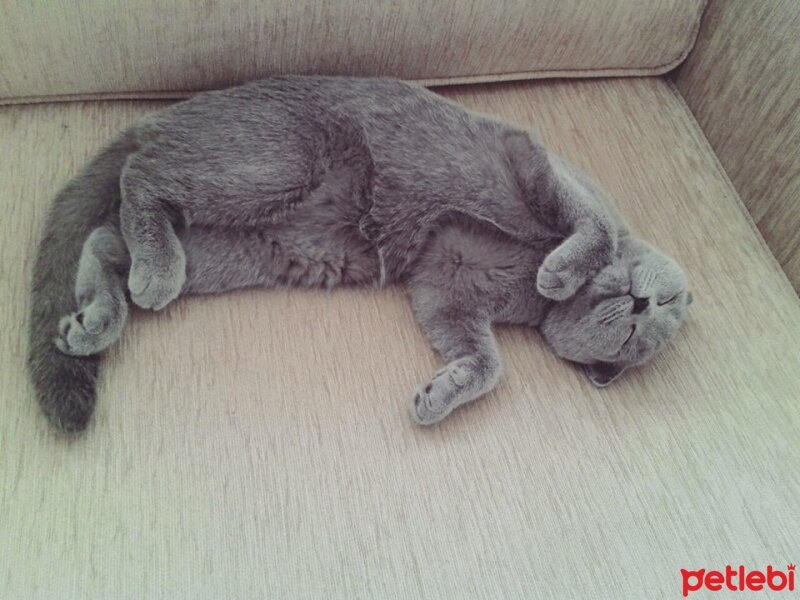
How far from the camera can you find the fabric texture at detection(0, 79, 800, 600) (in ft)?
3.15

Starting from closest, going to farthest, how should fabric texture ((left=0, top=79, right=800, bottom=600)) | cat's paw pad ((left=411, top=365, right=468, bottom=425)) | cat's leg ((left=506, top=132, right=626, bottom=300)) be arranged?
fabric texture ((left=0, top=79, right=800, bottom=600)), cat's paw pad ((left=411, top=365, right=468, bottom=425)), cat's leg ((left=506, top=132, right=626, bottom=300))

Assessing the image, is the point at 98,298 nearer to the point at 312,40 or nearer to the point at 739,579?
the point at 312,40

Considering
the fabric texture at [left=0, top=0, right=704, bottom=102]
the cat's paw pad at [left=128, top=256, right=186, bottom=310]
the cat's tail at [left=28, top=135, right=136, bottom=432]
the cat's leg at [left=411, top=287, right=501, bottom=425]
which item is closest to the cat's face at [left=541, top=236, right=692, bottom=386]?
the cat's leg at [left=411, top=287, right=501, bottom=425]

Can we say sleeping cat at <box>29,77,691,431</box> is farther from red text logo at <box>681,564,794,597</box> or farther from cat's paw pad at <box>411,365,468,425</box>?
red text logo at <box>681,564,794,597</box>

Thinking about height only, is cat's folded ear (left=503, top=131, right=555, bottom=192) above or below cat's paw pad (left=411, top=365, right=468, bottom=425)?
above

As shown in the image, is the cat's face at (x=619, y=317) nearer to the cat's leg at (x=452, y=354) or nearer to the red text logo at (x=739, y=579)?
the cat's leg at (x=452, y=354)

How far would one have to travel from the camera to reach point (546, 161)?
1.24 metres

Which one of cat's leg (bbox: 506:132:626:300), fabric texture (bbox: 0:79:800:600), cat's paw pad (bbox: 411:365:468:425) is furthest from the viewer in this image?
cat's leg (bbox: 506:132:626:300)

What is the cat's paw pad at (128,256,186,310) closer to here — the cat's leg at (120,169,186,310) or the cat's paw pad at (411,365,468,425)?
the cat's leg at (120,169,186,310)

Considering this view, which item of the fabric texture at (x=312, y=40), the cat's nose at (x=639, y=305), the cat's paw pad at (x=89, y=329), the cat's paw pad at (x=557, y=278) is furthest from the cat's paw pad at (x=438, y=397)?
the fabric texture at (x=312, y=40)

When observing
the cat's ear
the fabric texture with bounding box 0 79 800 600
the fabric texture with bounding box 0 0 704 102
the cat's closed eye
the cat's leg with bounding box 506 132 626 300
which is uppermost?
the fabric texture with bounding box 0 0 704 102

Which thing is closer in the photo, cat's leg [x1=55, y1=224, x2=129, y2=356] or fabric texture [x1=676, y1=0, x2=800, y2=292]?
cat's leg [x1=55, y1=224, x2=129, y2=356]

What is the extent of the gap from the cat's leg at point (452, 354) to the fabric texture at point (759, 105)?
1.79ft

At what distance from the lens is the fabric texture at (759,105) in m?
1.24
